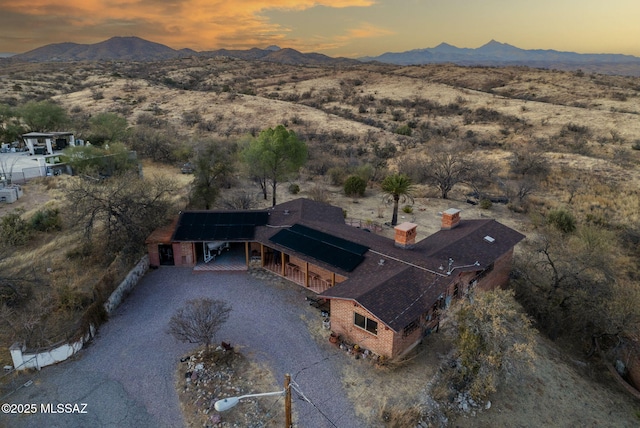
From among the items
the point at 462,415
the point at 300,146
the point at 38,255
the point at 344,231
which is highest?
the point at 300,146

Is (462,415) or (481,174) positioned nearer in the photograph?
(462,415)

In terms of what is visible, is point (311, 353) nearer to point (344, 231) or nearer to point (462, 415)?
point (462, 415)

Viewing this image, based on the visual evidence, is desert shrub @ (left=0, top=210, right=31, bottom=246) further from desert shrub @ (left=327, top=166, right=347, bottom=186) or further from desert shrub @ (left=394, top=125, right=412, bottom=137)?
desert shrub @ (left=394, top=125, right=412, bottom=137)

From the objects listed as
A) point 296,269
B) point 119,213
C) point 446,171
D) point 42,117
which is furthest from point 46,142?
point 446,171

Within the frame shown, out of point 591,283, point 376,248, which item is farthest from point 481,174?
point 376,248

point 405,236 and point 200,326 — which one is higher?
point 405,236

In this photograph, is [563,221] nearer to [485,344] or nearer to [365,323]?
[485,344]

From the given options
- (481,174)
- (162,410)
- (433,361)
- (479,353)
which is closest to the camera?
(162,410)
